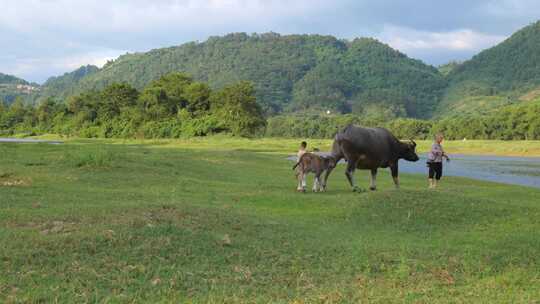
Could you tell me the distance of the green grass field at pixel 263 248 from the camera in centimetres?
699

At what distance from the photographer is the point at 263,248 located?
9.37 m

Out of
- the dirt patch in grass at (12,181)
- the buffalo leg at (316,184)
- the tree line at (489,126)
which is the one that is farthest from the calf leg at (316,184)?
the tree line at (489,126)

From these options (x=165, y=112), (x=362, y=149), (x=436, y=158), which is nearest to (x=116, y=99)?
(x=165, y=112)

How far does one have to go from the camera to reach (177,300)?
6.58 metres

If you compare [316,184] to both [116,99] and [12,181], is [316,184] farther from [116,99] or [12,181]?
[116,99]

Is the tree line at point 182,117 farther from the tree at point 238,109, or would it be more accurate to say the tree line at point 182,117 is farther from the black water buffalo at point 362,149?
the black water buffalo at point 362,149

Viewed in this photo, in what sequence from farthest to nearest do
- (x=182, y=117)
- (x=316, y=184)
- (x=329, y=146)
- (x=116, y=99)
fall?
(x=116, y=99) → (x=182, y=117) → (x=329, y=146) → (x=316, y=184)

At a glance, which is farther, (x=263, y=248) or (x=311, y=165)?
(x=311, y=165)

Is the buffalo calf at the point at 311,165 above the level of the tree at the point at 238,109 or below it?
below

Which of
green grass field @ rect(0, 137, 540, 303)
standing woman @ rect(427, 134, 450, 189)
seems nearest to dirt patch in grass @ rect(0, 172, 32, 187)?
green grass field @ rect(0, 137, 540, 303)

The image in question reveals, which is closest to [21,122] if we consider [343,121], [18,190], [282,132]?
[282,132]

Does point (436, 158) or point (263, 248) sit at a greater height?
point (436, 158)

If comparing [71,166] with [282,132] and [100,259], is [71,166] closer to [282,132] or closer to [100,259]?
[100,259]

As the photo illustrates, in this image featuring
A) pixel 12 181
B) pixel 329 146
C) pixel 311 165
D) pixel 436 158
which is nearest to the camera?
pixel 12 181
